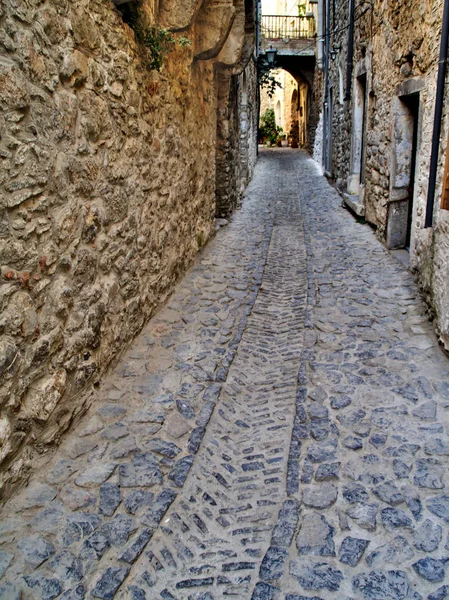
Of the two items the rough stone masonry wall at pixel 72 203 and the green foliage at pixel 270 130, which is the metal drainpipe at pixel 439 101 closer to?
the rough stone masonry wall at pixel 72 203

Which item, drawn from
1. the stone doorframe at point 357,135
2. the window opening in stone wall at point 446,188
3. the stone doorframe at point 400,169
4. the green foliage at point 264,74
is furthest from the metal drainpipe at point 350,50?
the green foliage at point 264,74

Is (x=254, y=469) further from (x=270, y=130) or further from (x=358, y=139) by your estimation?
(x=270, y=130)

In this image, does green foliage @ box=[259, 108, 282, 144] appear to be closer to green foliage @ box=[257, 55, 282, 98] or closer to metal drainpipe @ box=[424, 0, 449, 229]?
green foliage @ box=[257, 55, 282, 98]

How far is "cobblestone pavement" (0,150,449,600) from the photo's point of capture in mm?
2236

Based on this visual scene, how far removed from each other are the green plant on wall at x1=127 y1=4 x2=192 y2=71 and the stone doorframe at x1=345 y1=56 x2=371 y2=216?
533cm

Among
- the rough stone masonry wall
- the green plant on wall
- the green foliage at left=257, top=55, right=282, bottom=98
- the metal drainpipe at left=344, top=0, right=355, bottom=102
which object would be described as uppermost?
the green foliage at left=257, top=55, right=282, bottom=98

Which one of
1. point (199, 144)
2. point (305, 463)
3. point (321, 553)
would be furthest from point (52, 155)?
point (199, 144)

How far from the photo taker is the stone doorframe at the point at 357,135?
371 inches

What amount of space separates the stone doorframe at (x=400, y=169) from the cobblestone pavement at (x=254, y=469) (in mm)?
1942

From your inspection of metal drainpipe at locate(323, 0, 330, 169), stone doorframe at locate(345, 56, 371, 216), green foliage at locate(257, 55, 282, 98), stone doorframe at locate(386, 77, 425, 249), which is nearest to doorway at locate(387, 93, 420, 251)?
stone doorframe at locate(386, 77, 425, 249)

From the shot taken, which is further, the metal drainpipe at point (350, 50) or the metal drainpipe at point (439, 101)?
the metal drainpipe at point (350, 50)

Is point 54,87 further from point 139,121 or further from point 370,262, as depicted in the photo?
point 370,262

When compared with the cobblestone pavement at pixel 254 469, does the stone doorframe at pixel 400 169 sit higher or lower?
higher

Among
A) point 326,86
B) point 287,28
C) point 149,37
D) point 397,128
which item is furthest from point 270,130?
point 149,37
